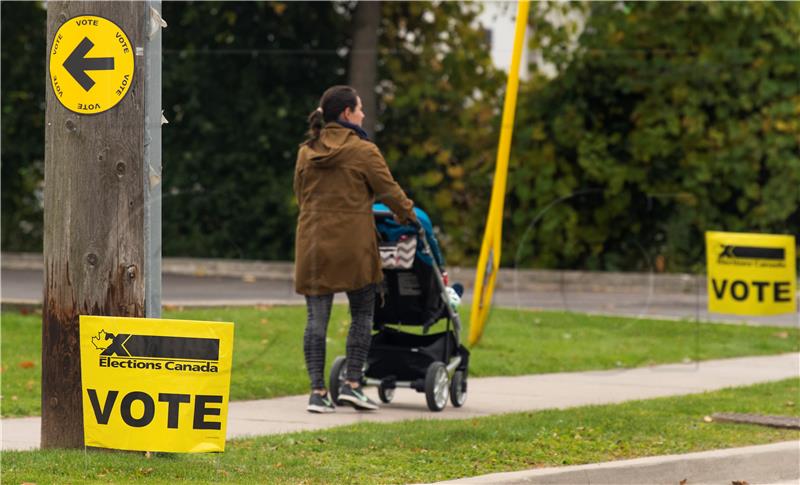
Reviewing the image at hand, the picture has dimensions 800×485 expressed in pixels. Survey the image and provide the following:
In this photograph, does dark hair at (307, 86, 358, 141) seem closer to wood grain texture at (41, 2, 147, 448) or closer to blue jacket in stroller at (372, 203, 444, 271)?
blue jacket in stroller at (372, 203, 444, 271)

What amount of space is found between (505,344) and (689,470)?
6804 millimetres

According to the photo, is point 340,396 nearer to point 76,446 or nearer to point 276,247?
point 76,446

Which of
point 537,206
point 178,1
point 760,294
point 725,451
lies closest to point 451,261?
point 537,206

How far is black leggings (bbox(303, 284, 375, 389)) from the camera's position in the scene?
1016 centimetres

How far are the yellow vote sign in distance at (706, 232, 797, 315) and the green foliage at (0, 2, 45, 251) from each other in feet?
53.3

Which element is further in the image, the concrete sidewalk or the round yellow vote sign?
the concrete sidewalk

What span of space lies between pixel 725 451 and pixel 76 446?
3489 mm

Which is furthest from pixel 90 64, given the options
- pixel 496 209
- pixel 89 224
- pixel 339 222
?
pixel 496 209

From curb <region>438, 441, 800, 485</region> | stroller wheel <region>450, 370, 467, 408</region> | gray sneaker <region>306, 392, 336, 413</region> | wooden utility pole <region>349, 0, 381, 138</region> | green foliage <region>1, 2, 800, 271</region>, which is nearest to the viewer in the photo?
curb <region>438, 441, 800, 485</region>

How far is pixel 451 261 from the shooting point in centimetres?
2462

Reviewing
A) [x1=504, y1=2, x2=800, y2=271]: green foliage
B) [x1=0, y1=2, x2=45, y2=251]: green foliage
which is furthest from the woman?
[x1=0, y1=2, x2=45, y2=251]: green foliage

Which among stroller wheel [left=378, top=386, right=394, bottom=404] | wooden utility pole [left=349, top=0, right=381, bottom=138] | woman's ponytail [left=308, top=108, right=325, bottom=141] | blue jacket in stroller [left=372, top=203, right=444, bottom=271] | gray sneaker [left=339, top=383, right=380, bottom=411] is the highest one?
wooden utility pole [left=349, top=0, right=381, bottom=138]

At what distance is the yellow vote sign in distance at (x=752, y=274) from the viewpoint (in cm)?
1224

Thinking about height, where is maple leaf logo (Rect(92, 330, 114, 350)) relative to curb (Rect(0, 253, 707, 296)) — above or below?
above
